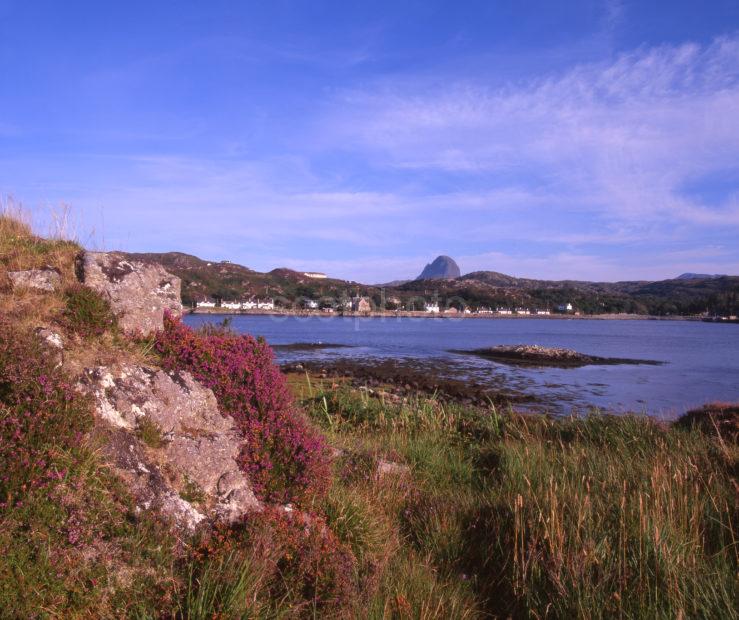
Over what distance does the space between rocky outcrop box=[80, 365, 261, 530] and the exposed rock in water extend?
40866mm

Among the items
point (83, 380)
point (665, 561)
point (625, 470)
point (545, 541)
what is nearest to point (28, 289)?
point (83, 380)

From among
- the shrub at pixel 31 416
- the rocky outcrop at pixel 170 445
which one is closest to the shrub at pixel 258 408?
the rocky outcrop at pixel 170 445

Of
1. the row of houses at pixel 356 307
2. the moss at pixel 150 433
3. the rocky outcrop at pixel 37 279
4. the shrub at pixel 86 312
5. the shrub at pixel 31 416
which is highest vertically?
the rocky outcrop at pixel 37 279

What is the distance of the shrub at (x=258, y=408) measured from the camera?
487 centimetres

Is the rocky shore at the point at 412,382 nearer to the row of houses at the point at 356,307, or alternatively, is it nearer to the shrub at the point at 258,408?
the shrub at the point at 258,408

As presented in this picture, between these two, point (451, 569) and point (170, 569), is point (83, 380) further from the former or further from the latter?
point (451, 569)

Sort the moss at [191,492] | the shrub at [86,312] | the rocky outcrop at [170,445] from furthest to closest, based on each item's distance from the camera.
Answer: the shrub at [86,312]
the moss at [191,492]
the rocky outcrop at [170,445]

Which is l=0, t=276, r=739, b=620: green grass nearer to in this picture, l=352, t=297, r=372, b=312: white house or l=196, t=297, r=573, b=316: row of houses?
l=196, t=297, r=573, b=316: row of houses

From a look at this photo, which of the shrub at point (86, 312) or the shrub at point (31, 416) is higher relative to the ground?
the shrub at point (86, 312)

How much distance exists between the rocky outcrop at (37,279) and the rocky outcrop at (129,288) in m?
0.27

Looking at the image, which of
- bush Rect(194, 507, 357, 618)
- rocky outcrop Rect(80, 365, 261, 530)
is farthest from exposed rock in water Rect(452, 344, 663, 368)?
bush Rect(194, 507, 357, 618)

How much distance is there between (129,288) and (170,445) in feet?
6.85

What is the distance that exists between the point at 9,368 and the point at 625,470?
6179mm

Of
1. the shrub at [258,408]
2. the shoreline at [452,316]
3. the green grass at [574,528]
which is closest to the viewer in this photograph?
the green grass at [574,528]
